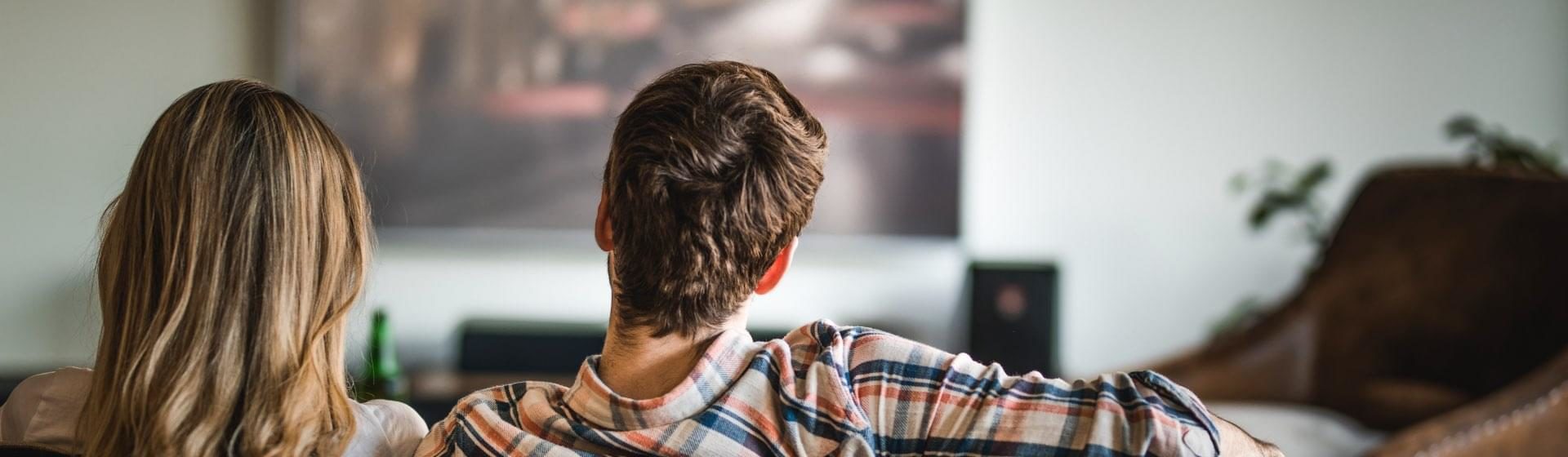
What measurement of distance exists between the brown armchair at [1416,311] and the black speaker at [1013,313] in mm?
615

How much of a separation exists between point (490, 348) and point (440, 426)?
253 centimetres

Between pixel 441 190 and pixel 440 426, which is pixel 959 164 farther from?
pixel 440 426

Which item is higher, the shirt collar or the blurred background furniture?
the shirt collar


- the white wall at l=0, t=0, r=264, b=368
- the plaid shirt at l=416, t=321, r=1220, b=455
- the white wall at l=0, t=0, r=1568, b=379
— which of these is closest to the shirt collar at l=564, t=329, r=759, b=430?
the plaid shirt at l=416, t=321, r=1220, b=455

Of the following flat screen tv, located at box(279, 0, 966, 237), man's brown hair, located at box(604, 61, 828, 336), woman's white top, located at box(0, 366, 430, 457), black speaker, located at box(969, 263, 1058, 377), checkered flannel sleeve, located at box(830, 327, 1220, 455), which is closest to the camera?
checkered flannel sleeve, located at box(830, 327, 1220, 455)

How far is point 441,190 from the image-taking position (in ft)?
12.0

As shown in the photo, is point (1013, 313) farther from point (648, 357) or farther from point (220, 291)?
point (220, 291)

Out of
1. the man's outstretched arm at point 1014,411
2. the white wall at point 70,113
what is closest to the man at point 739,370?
the man's outstretched arm at point 1014,411

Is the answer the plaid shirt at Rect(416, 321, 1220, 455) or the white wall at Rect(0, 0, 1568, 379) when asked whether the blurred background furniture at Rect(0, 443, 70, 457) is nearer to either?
the plaid shirt at Rect(416, 321, 1220, 455)

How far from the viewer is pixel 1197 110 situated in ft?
12.0

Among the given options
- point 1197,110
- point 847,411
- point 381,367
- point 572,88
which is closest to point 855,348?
point 847,411

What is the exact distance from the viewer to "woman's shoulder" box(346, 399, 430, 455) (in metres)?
1.10

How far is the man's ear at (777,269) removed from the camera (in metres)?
1.08

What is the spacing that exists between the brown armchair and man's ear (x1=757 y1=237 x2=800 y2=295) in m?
1.79
